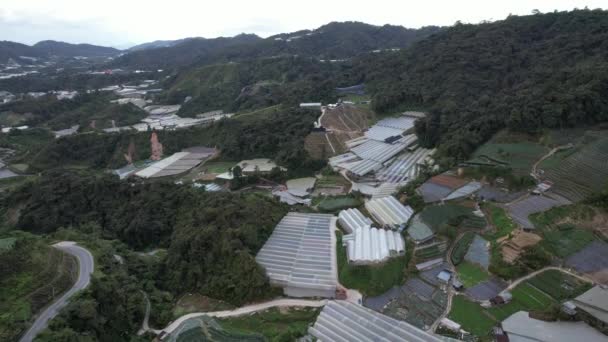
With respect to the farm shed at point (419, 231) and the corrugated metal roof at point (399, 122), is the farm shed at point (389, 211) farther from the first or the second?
the corrugated metal roof at point (399, 122)

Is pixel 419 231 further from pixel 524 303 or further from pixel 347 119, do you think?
pixel 347 119

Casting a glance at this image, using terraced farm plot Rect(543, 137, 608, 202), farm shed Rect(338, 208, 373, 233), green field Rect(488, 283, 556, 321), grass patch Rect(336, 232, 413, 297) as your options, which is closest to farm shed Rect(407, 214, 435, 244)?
grass patch Rect(336, 232, 413, 297)

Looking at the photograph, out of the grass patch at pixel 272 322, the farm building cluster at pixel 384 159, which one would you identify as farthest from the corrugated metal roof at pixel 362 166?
the grass patch at pixel 272 322

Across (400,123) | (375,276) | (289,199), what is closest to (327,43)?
(400,123)


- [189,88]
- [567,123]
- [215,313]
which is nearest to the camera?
[215,313]

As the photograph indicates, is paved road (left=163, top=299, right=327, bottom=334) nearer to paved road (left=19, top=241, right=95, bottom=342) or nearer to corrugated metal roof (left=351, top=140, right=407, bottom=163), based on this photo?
paved road (left=19, top=241, right=95, bottom=342)

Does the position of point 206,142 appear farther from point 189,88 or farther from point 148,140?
point 189,88

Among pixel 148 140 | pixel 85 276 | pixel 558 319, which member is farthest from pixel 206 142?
pixel 558 319
